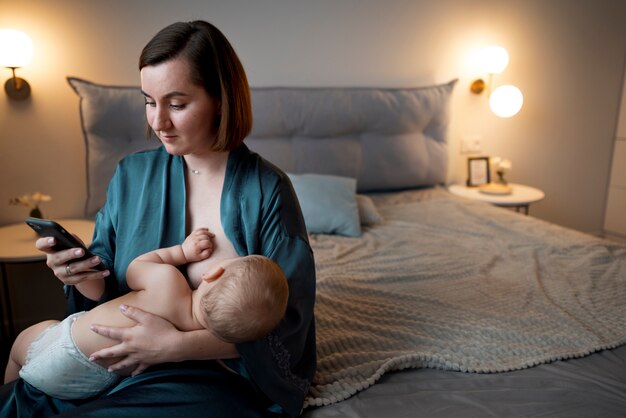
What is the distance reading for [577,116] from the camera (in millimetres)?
3775

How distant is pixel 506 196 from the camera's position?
322cm

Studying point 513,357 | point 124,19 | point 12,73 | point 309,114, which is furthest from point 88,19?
point 513,357

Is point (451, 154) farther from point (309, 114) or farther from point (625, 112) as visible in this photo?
point (625, 112)

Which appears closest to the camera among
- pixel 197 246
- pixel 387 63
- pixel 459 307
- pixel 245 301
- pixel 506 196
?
pixel 245 301

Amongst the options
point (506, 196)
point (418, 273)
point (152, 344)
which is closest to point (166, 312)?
point (152, 344)

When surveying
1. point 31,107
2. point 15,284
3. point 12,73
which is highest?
point 12,73

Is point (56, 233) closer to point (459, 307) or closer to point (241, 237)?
point (241, 237)

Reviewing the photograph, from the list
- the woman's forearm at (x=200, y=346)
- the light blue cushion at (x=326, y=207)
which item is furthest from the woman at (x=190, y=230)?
the light blue cushion at (x=326, y=207)

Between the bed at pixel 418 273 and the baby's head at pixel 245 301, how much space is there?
0.30 m

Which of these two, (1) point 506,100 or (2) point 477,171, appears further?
(2) point 477,171

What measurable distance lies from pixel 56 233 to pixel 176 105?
365 millimetres

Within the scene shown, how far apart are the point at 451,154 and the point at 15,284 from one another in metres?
2.58

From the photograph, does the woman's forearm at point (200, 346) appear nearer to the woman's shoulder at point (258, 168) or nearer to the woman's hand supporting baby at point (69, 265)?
the woman's hand supporting baby at point (69, 265)

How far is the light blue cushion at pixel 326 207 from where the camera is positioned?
7.83ft
